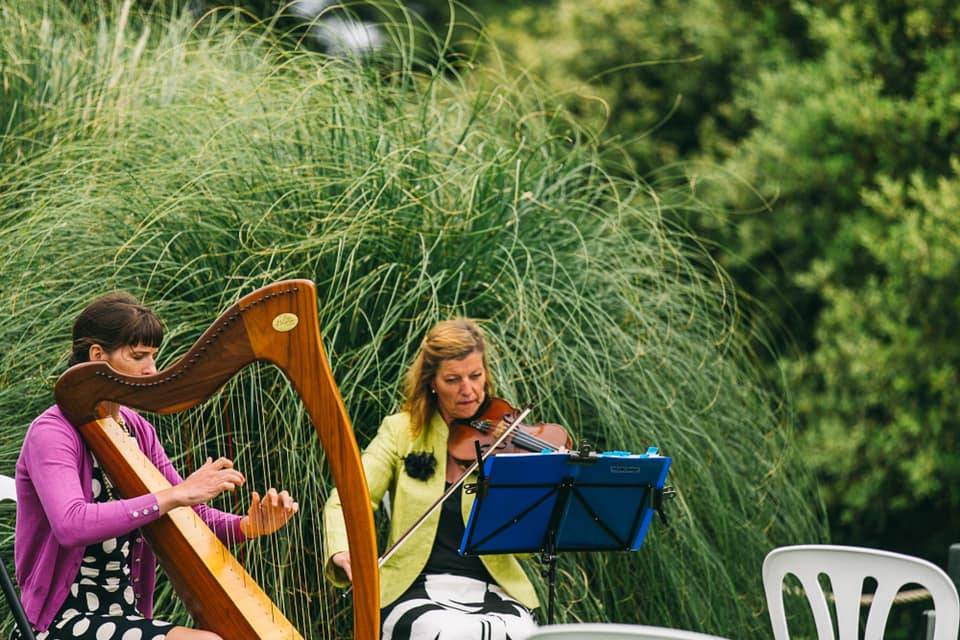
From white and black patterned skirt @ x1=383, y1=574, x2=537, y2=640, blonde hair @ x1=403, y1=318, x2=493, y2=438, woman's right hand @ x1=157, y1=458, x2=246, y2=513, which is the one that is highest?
blonde hair @ x1=403, y1=318, x2=493, y2=438

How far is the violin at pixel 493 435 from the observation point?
3.37m

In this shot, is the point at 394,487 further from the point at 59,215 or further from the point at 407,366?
the point at 59,215

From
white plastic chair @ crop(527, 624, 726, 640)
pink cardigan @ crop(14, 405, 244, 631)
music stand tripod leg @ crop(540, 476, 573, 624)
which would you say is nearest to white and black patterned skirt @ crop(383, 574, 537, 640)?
music stand tripod leg @ crop(540, 476, 573, 624)

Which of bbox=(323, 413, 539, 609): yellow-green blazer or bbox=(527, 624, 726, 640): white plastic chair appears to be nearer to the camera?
bbox=(527, 624, 726, 640): white plastic chair

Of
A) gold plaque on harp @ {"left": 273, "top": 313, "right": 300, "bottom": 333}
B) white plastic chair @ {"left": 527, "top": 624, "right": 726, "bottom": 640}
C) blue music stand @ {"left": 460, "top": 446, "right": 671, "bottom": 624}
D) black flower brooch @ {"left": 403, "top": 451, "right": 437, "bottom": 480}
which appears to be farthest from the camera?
black flower brooch @ {"left": 403, "top": 451, "right": 437, "bottom": 480}

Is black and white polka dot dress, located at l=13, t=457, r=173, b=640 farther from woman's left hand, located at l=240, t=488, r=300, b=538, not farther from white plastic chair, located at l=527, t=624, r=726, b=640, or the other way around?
white plastic chair, located at l=527, t=624, r=726, b=640

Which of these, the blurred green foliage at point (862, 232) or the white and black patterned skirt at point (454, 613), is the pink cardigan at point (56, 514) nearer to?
the white and black patterned skirt at point (454, 613)

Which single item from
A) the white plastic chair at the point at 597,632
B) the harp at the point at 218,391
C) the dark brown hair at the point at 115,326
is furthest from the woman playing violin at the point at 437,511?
the white plastic chair at the point at 597,632

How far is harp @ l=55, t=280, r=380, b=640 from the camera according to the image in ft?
8.50

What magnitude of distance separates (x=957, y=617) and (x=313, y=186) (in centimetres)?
233

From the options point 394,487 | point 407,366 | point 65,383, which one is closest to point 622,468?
point 394,487

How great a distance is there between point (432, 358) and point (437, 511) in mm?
416

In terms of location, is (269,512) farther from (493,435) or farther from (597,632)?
(597,632)

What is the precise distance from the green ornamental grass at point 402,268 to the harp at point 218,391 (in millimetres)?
838
